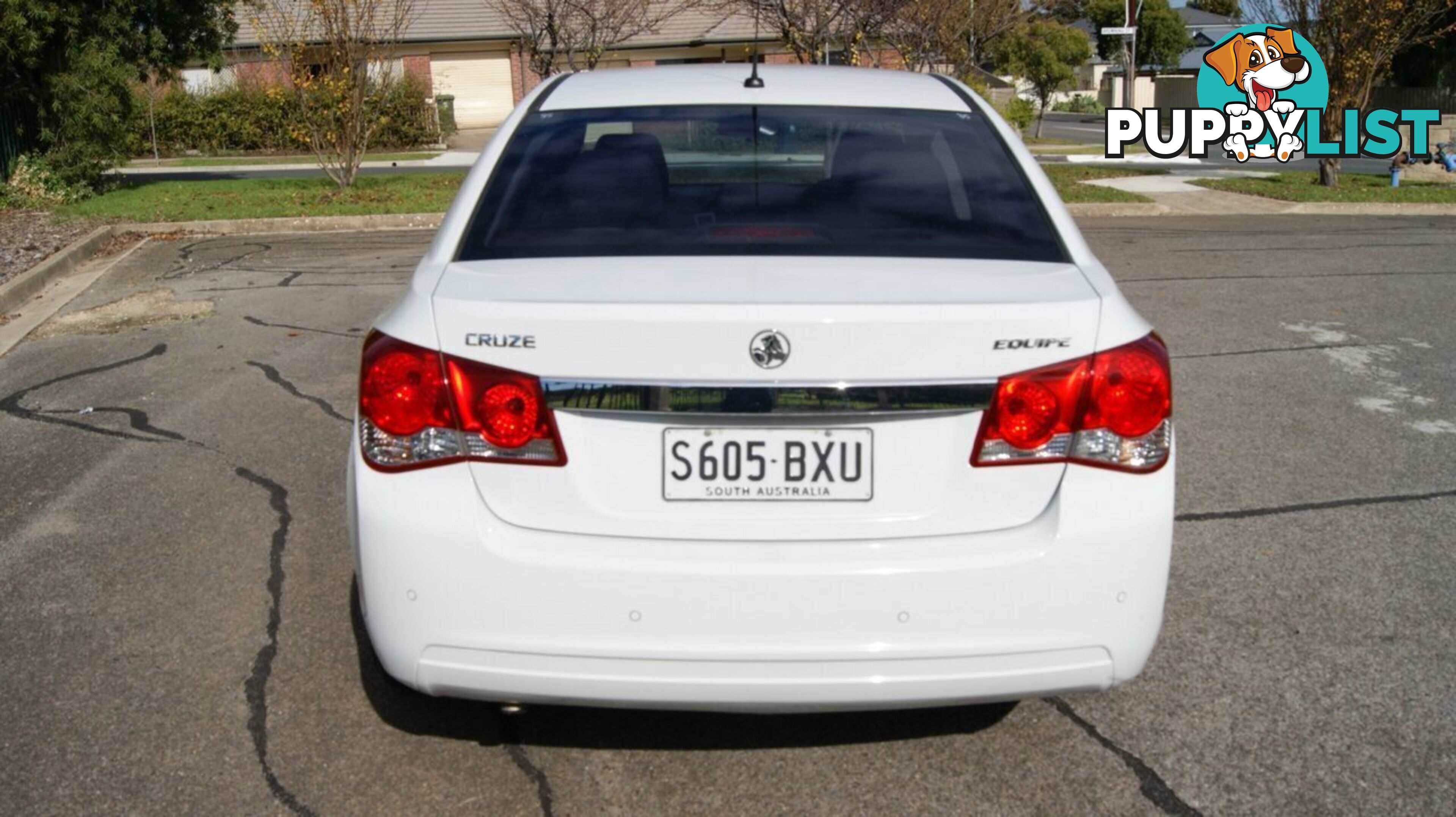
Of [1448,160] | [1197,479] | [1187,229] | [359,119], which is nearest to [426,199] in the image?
[359,119]

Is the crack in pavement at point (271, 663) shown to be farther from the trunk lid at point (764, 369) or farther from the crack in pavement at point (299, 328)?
the crack in pavement at point (299, 328)

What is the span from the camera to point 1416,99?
42.3 meters

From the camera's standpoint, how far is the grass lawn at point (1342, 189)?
18.5m

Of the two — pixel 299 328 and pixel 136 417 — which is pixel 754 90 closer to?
pixel 136 417

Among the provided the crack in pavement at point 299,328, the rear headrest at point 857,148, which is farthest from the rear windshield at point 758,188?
the crack in pavement at point 299,328

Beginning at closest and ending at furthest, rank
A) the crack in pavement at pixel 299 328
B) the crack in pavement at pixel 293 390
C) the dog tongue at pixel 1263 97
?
the crack in pavement at pixel 293 390 → the crack in pavement at pixel 299 328 → the dog tongue at pixel 1263 97

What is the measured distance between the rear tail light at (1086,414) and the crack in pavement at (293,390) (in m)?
4.45

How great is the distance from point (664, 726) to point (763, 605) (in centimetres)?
89

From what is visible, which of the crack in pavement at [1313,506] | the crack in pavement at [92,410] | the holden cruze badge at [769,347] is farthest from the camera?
the crack in pavement at [92,410]

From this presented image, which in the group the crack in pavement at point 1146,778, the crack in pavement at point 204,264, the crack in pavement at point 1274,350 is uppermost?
the crack in pavement at point 204,264

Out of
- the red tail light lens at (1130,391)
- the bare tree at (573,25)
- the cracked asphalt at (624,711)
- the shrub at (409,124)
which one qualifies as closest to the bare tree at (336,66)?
the bare tree at (573,25)
